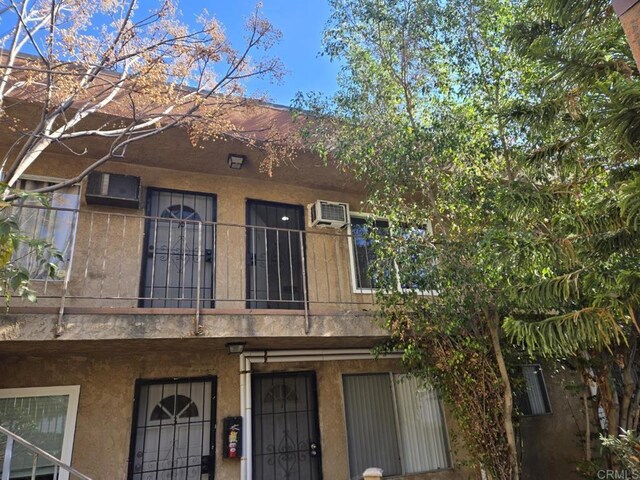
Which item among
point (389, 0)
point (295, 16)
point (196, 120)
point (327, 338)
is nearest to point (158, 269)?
point (196, 120)

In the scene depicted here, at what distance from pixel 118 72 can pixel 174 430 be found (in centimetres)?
496

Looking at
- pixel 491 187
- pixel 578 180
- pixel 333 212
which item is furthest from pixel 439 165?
pixel 333 212

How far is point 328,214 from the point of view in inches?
277

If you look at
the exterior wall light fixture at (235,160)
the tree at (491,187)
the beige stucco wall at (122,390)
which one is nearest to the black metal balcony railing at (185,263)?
the beige stucco wall at (122,390)

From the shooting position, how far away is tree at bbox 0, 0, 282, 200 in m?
4.51

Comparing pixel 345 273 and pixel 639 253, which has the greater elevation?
pixel 345 273

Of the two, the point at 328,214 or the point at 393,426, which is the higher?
the point at 328,214

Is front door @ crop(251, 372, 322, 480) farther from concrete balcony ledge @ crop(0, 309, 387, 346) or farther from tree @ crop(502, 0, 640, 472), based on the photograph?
tree @ crop(502, 0, 640, 472)

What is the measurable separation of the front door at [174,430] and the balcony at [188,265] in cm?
117

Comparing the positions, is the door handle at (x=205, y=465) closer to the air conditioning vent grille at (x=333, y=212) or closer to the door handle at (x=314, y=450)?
the door handle at (x=314, y=450)

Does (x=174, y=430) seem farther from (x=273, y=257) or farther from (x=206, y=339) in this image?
(x=273, y=257)

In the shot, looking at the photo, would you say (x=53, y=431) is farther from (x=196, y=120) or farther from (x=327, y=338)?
(x=196, y=120)

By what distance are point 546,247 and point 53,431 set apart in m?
6.02

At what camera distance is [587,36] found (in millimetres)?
3137
